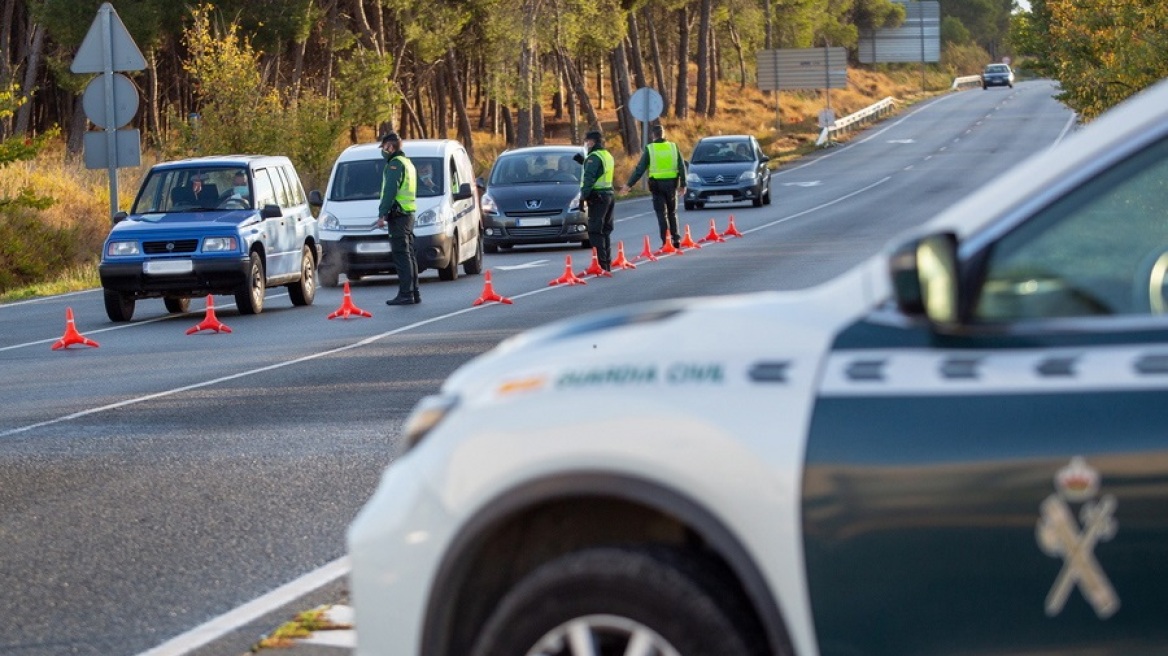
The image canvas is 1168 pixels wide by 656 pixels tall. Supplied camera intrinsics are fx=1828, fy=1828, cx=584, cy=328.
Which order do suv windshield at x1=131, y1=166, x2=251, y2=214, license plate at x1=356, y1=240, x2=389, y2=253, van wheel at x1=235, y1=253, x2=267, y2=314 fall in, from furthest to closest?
license plate at x1=356, y1=240, x2=389, y2=253 < suv windshield at x1=131, y1=166, x2=251, y2=214 < van wheel at x1=235, y1=253, x2=267, y2=314

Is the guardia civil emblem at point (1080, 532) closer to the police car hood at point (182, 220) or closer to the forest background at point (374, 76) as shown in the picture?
the police car hood at point (182, 220)

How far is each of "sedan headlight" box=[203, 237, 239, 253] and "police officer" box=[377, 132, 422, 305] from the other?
5.36 ft

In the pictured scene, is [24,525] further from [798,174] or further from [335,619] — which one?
[798,174]

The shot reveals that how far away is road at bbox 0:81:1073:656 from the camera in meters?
7.03

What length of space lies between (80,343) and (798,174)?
42399 millimetres

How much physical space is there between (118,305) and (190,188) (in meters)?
1.65

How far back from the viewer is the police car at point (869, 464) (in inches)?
132

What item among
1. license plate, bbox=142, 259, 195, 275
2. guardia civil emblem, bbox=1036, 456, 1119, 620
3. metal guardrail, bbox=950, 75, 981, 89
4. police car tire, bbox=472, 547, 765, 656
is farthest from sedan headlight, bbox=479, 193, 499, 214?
metal guardrail, bbox=950, 75, 981, 89

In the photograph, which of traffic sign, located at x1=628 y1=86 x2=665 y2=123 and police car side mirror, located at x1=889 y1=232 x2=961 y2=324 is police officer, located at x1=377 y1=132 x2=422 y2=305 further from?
traffic sign, located at x1=628 y1=86 x2=665 y2=123

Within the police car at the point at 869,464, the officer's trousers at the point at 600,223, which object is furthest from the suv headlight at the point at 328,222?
the police car at the point at 869,464

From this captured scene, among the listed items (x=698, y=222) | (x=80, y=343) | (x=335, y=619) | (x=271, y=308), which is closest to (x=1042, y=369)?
(x=335, y=619)

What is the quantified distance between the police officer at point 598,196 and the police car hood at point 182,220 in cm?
520

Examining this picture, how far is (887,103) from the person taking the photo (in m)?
96.9

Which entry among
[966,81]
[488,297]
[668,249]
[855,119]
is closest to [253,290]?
[488,297]
